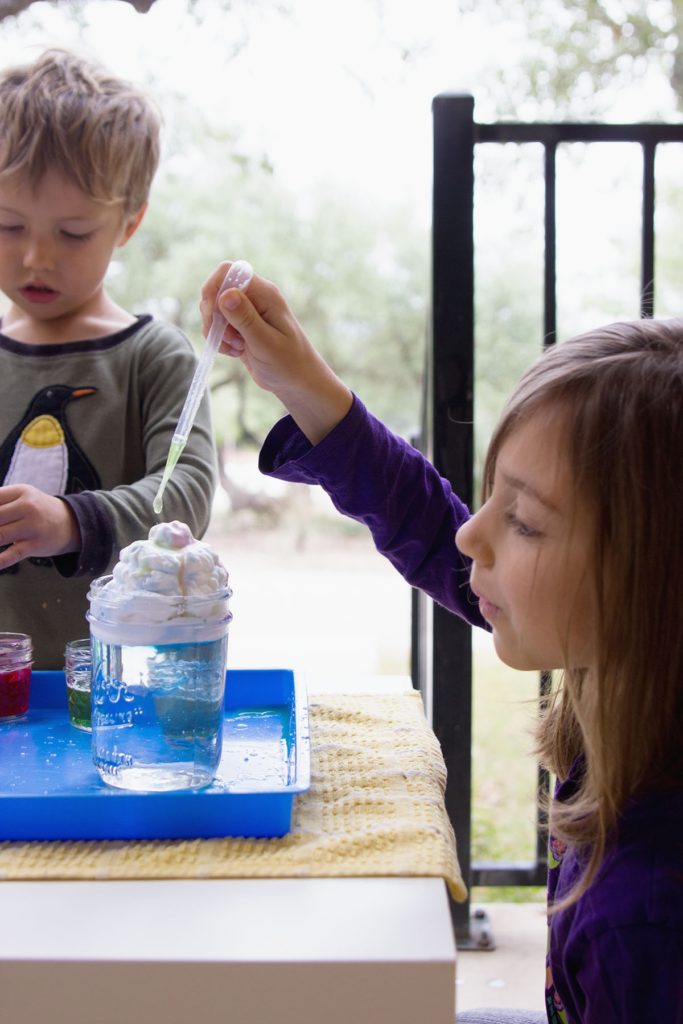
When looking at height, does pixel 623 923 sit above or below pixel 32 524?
below

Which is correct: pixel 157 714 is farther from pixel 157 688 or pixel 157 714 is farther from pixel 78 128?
pixel 78 128

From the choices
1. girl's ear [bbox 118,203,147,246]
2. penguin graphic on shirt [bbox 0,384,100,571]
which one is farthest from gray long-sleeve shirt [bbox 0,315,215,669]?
girl's ear [bbox 118,203,147,246]

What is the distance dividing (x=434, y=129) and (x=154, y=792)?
3.50 feet

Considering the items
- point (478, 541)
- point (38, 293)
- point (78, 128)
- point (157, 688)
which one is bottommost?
point (157, 688)

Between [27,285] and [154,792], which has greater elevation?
[27,285]

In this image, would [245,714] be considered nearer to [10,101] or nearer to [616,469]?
[616,469]

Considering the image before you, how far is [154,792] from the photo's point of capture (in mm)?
700

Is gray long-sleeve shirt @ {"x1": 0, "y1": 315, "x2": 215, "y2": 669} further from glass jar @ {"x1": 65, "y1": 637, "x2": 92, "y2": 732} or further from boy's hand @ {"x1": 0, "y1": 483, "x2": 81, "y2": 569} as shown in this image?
glass jar @ {"x1": 65, "y1": 637, "x2": 92, "y2": 732}

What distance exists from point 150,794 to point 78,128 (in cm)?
81

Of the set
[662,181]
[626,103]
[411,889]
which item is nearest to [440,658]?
[411,889]

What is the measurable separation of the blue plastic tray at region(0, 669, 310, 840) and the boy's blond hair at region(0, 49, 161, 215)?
2.03 ft

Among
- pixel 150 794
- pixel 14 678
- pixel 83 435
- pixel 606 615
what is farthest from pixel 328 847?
pixel 83 435

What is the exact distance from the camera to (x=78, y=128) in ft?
3.86

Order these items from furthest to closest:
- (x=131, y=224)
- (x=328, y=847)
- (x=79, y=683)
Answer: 1. (x=131, y=224)
2. (x=79, y=683)
3. (x=328, y=847)
